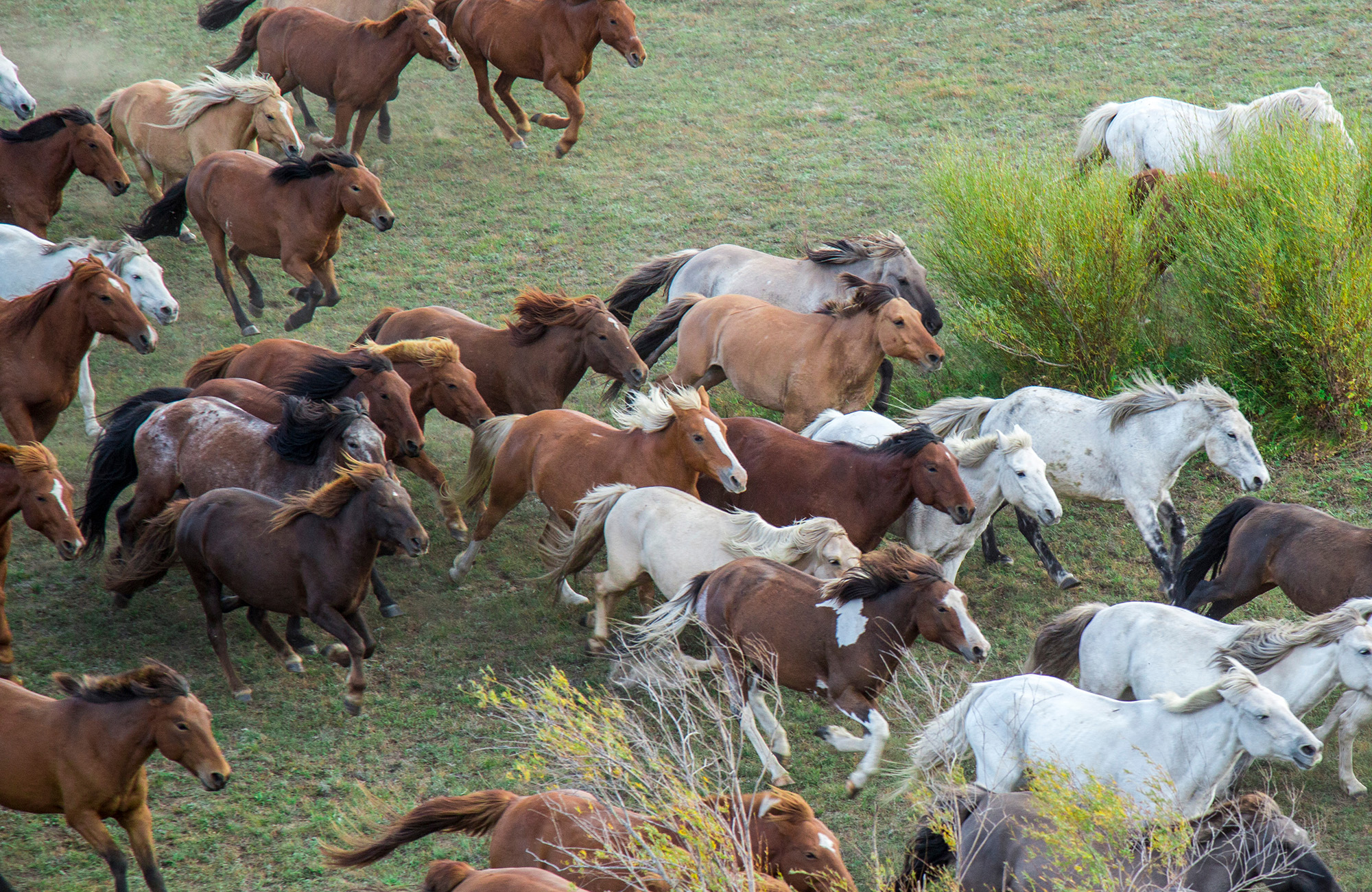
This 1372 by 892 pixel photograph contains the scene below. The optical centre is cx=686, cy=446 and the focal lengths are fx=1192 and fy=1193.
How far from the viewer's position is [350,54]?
12.5 m

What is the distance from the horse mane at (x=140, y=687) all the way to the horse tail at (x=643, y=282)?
6481 mm

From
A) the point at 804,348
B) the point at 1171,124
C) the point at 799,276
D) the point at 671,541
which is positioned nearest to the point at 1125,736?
the point at 671,541

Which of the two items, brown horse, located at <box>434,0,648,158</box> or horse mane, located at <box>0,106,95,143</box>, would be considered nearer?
horse mane, located at <box>0,106,95,143</box>

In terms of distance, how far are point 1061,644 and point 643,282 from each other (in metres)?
5.84

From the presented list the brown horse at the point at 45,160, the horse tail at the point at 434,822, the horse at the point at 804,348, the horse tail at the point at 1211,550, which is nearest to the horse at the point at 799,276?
the horse at the point at 804,348

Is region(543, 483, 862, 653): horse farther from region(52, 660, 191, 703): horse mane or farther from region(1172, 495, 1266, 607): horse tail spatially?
region(52, 660, 191, 703): horse mane

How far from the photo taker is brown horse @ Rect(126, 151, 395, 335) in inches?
382

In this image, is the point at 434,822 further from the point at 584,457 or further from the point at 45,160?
the point at 45,160

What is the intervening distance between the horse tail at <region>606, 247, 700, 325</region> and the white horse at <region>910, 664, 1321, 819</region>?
6.20 metres

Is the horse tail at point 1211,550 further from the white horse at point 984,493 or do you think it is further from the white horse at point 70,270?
the white horse at point 70,270

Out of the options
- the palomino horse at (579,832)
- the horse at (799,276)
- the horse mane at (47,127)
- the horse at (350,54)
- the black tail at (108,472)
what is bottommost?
the black tail at (108,472)

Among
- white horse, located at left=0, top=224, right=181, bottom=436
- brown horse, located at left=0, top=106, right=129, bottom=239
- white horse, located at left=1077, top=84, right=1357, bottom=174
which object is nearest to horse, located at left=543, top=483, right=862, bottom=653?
white horse, located at left=0, top=224, right=181, bottom=436

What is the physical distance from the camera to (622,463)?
25.1ft

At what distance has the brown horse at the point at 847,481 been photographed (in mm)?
7238
